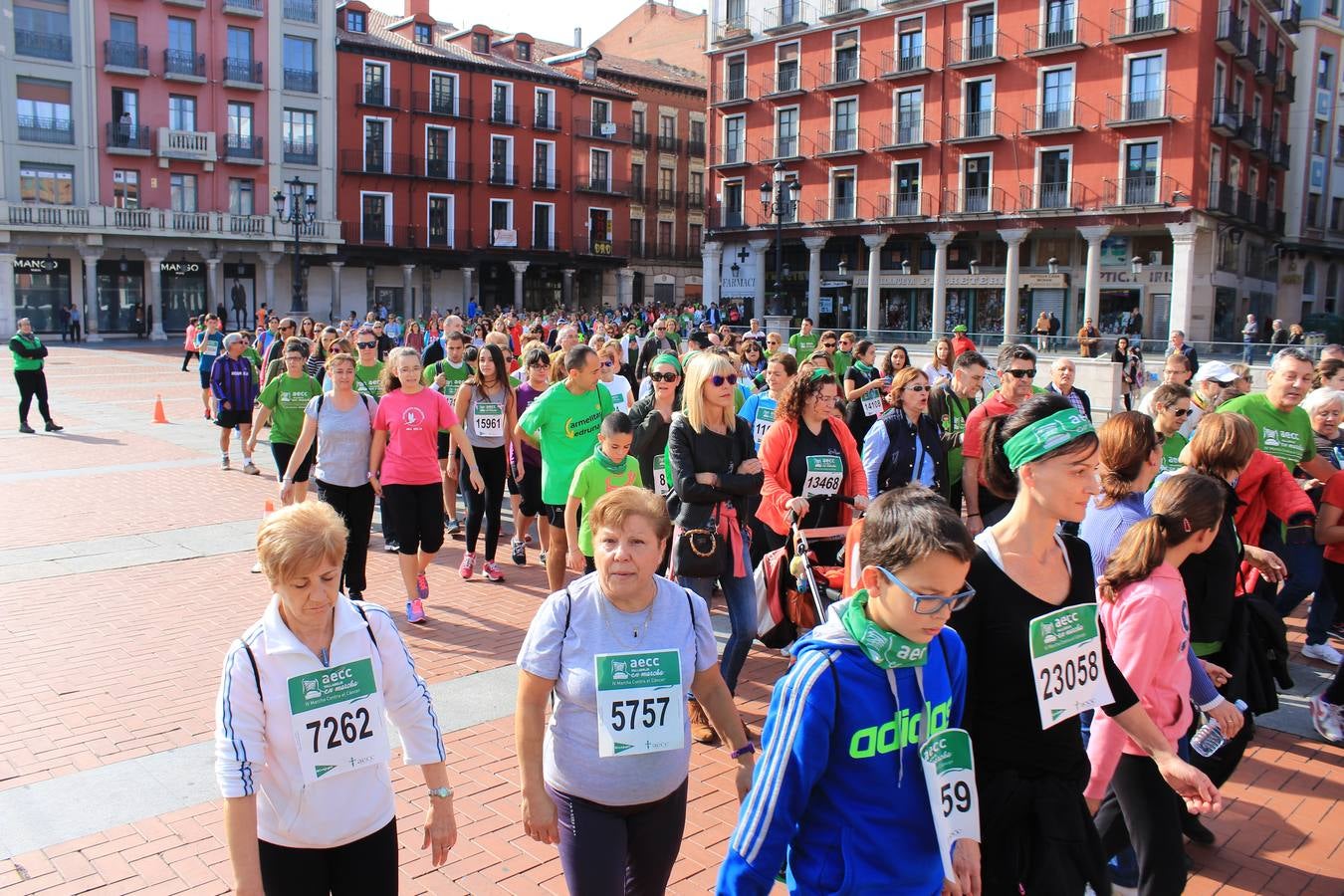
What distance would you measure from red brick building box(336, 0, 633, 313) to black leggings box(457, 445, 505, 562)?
43092 mm

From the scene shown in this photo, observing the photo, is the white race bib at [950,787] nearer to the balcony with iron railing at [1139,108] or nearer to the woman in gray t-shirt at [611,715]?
the woman in gray t-shirt at [611,715]

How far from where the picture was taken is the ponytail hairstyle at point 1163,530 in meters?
3.48

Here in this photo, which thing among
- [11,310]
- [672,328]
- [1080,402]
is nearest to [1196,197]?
[672,328]

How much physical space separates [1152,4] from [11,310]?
43005 millimetres

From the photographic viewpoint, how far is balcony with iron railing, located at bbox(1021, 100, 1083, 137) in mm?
38219

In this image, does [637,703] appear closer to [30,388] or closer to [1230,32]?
[30,388]

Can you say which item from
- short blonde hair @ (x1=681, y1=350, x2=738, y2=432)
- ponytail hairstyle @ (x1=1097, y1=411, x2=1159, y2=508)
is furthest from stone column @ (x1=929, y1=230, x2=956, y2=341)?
ponytail hairstyle @ (x1=1097, y1=411, x2=1159, y2=508)

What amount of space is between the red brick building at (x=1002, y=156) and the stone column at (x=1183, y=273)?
7cm

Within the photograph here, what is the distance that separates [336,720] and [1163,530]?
8.65 feet

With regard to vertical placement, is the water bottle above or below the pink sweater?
below

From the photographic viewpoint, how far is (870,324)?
152 feet

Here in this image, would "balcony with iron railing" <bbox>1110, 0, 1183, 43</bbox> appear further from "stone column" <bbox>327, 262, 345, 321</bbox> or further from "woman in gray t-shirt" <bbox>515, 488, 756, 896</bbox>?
"woman in gray t-shirt" <bbox>515, 488, 756, 896</bbox>

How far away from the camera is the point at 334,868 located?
2.90m

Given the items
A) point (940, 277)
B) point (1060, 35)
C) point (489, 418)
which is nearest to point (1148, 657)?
point (489, 418)
